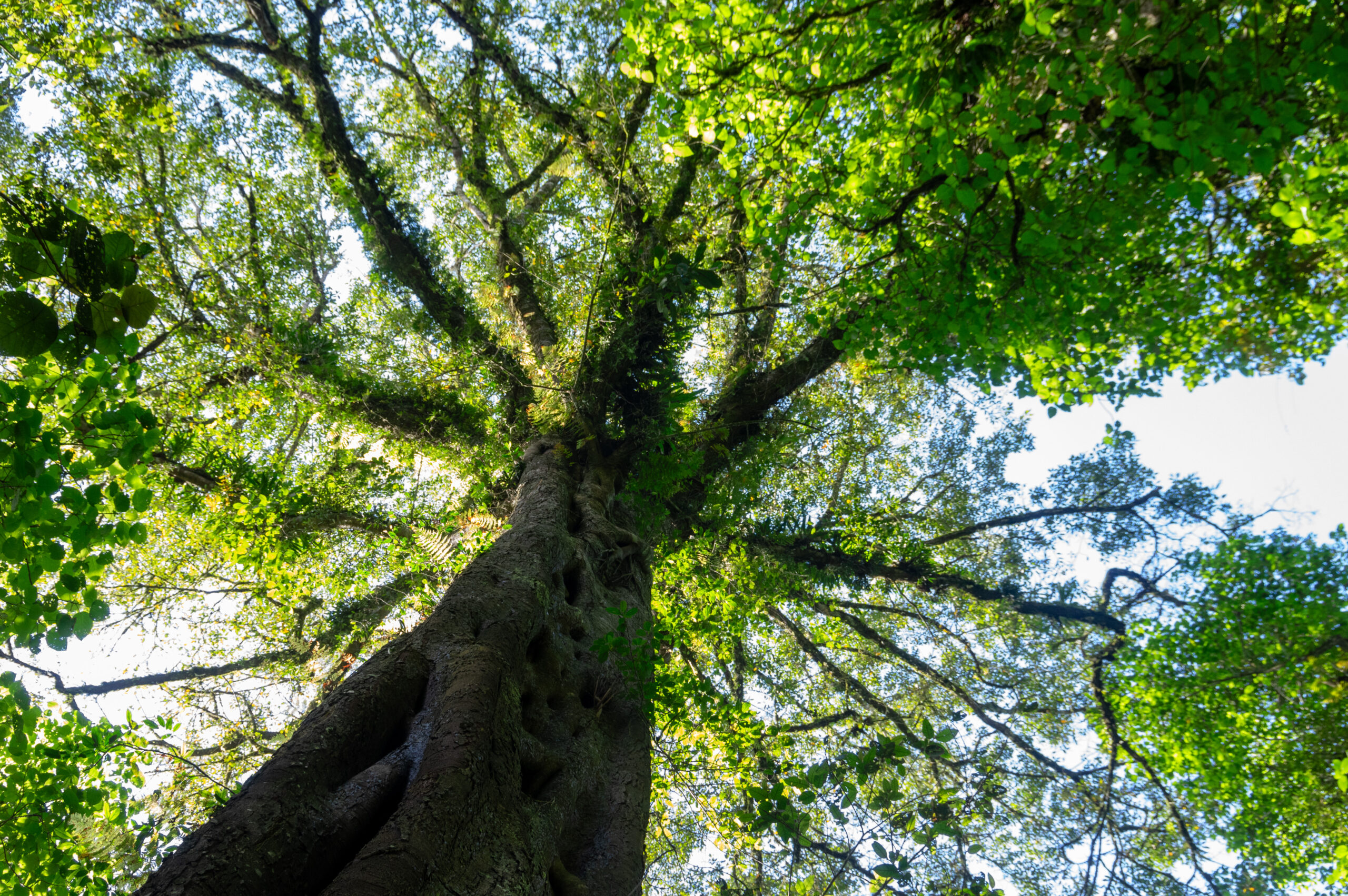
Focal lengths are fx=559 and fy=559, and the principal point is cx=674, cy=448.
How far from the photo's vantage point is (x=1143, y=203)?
4098 millimetres

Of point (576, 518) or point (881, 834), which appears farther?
point (576, 518)

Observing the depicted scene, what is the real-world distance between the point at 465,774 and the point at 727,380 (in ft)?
20.9

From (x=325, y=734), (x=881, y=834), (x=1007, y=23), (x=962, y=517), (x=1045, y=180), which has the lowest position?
(x=325, y=734)

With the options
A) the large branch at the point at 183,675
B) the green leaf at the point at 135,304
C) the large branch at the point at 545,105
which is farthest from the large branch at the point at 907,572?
the green leaf at the point at 135,304

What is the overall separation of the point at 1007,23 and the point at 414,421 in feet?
23.2

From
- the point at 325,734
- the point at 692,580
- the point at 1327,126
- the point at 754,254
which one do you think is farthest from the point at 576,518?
the point at 1327,126

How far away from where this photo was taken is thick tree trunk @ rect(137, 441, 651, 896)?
1703 mm

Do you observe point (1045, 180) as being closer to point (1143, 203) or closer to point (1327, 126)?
point (1143, 203)

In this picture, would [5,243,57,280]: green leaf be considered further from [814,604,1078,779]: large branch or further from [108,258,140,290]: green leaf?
[814,604,1078,779]: large branch

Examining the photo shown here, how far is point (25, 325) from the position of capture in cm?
161

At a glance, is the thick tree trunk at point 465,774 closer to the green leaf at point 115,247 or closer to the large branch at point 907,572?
the green leaf at point 115,247

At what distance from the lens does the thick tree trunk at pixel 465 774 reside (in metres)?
1.70

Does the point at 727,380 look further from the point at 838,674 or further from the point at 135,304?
the point at 135,304

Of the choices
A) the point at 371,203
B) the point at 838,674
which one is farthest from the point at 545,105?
the point at 838,674
